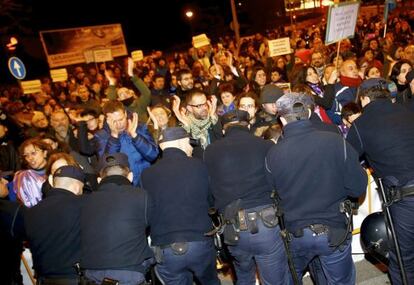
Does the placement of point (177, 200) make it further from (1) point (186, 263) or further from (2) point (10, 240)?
(2) point (10, 240)

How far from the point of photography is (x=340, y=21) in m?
7.23

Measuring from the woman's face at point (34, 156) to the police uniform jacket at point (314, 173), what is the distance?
3.09 metres

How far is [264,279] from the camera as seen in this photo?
3787mm

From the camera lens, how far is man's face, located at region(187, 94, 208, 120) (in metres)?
5.50

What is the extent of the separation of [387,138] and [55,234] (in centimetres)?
311

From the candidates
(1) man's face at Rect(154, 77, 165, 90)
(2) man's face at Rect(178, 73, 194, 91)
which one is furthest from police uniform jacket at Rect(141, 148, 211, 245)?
(1) man's face at Rect(154, 77, 165, 90)

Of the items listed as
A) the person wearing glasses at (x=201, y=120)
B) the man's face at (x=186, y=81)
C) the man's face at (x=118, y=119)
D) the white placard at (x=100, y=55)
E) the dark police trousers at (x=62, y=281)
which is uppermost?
the white placard at (x=100, y=55)

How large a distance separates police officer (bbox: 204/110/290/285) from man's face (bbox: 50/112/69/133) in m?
3.66

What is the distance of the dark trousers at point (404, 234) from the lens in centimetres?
369

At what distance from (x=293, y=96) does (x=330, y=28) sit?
168 inches

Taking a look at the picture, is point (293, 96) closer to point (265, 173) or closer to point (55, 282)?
point (265, 173)

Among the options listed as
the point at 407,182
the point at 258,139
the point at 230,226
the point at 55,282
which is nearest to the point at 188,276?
the point at 230,226

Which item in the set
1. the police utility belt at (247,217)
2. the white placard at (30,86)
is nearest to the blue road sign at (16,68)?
the white placard at (30,86)

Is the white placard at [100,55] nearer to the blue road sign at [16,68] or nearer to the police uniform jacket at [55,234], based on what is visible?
the blue road sign at [16,68]
